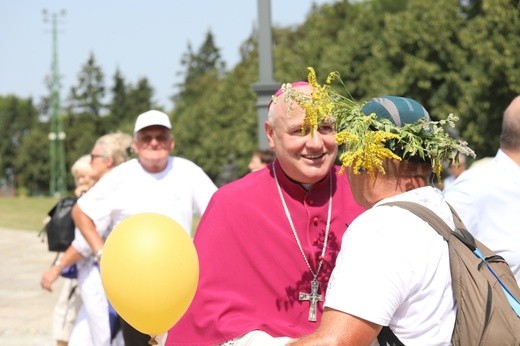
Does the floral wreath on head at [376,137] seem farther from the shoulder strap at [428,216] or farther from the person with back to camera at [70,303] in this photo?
the person with back to camera at [70,303]

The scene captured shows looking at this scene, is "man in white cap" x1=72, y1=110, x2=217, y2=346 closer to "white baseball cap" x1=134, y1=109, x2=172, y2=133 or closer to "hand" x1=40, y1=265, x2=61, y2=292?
"white baseball cap" x1=134, y1=109, x2=172, y2=133

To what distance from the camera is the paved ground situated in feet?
36.6

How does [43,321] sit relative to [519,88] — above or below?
below

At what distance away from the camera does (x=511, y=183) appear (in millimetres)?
4957

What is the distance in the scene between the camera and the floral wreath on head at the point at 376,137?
302 cm

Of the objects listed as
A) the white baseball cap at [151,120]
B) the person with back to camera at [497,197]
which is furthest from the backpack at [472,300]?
the white baseball cap at [151,120]

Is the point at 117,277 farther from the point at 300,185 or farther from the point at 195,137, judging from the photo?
the point at 195,137

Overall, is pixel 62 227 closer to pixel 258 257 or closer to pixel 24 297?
pixel 258 257

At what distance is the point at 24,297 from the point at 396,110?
484 inches

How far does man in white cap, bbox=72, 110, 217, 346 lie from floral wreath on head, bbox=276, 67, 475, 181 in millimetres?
3620

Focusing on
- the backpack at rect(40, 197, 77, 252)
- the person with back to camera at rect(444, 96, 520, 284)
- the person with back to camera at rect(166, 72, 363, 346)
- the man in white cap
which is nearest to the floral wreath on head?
the person with back to camera at rect(166, 72, 363, 346)

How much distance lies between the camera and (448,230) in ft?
9.77

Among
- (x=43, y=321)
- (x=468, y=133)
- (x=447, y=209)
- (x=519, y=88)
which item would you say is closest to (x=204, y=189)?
(x=447, y=209)

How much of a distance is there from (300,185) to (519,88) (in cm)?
2261
